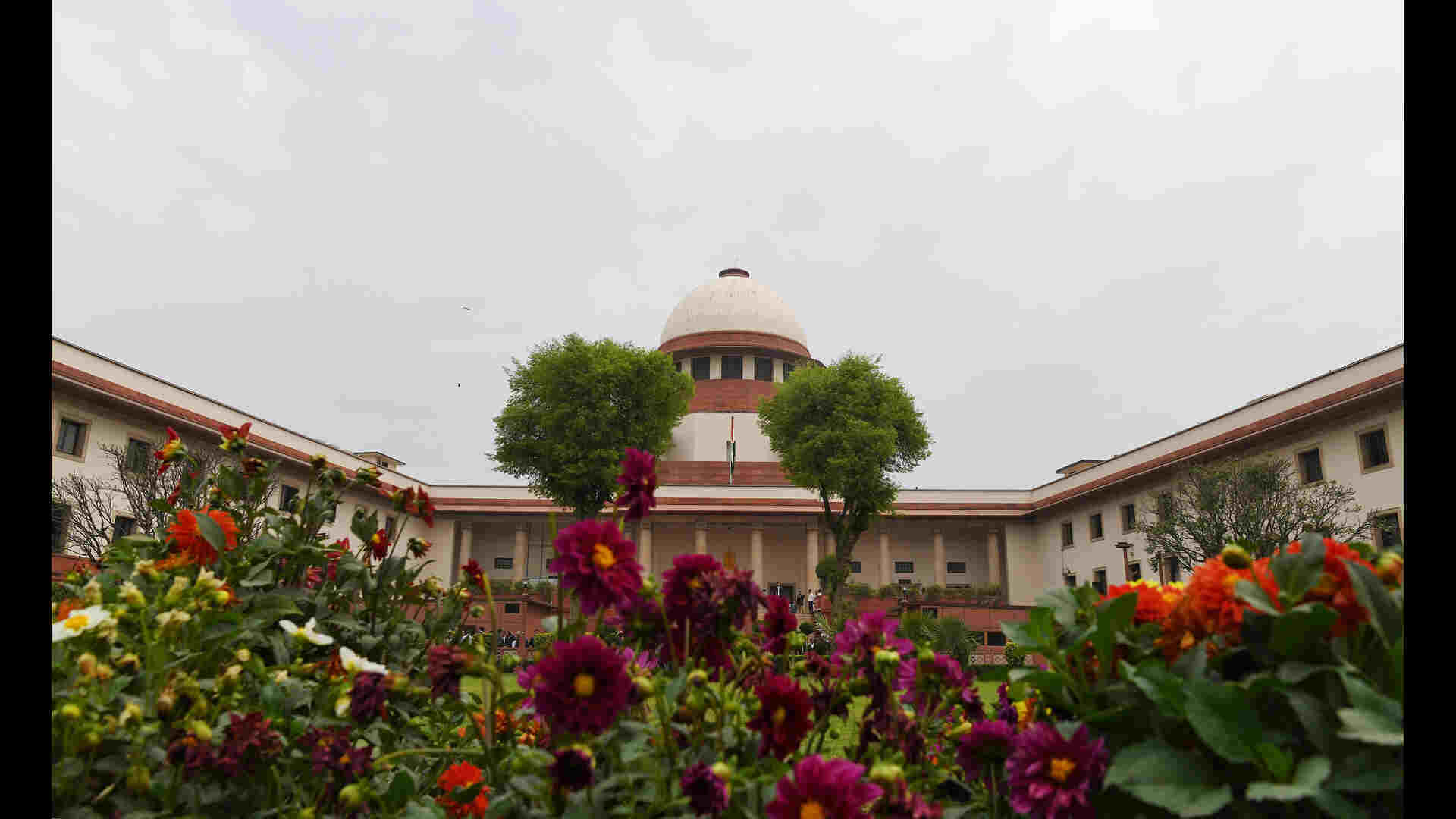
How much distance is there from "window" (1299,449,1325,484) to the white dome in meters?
21.1

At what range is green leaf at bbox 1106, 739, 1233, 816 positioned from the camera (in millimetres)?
1102

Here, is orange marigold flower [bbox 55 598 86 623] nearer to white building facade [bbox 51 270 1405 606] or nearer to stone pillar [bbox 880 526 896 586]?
white building facade [bbox 51 270 1405 606]

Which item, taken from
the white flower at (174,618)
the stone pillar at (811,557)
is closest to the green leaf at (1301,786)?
the white flower at (174,618)

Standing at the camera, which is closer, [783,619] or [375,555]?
[783,619]

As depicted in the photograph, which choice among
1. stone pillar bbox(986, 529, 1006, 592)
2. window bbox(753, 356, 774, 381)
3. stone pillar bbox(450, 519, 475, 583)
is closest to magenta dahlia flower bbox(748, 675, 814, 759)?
stone pillar bbox(986, 529, 1006, 592)

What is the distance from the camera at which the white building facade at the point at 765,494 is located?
849 inches

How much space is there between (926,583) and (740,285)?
Answer: 51.1 ft

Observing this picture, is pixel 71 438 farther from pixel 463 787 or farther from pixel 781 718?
pixel 781 718

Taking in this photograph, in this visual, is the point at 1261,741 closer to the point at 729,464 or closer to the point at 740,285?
the point at 729,464

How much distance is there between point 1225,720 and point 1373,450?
2208cm

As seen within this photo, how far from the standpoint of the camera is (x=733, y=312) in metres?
37.4

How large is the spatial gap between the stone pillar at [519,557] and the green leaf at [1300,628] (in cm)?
3431

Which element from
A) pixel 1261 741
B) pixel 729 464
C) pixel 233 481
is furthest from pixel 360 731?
pixel 729 464
